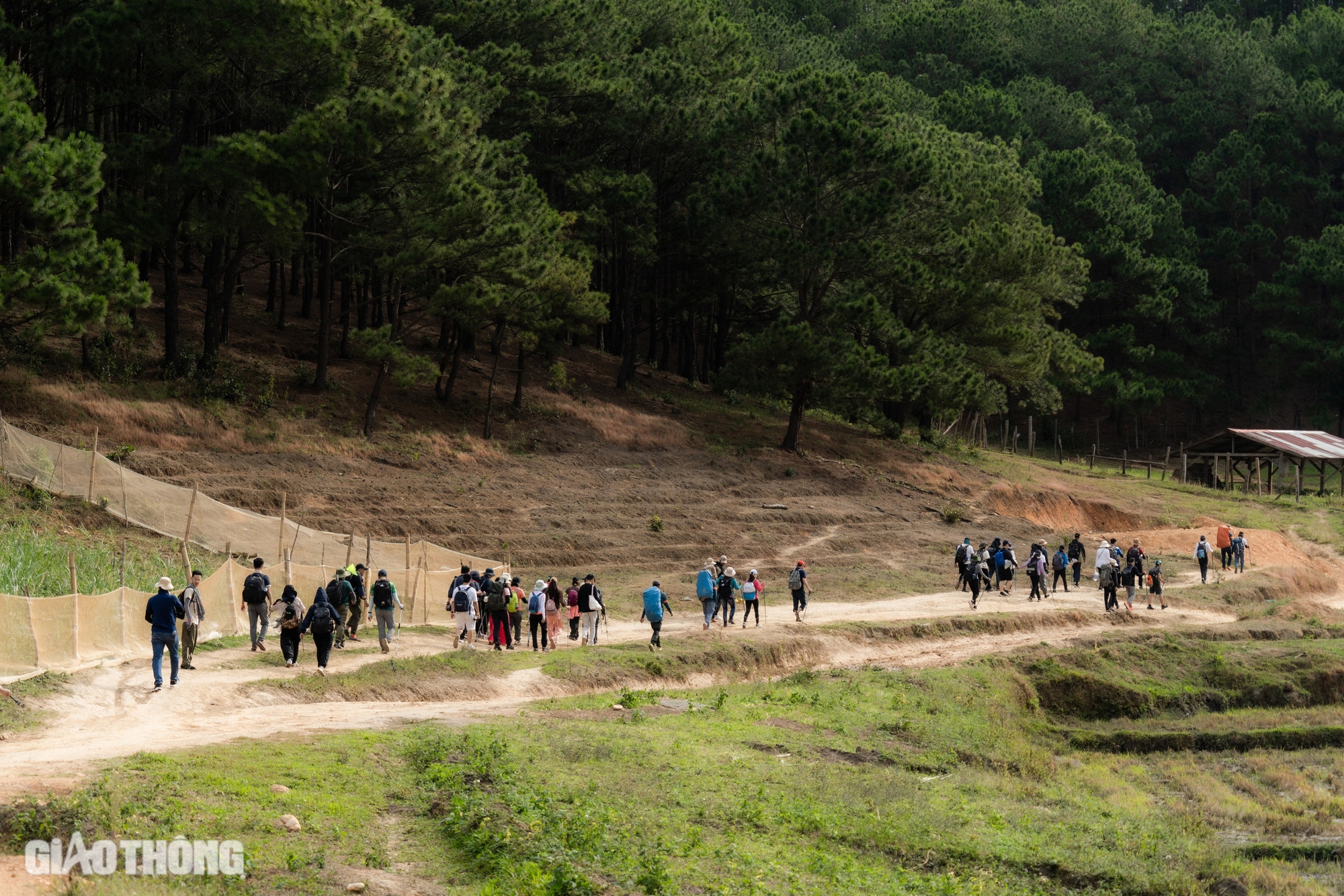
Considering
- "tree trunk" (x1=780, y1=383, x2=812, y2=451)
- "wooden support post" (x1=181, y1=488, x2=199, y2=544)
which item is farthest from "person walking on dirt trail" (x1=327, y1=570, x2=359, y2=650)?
"tree trunk" (x1=780, y1=383, x2=812, y2=451)

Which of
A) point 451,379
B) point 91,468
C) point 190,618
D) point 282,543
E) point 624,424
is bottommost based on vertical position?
point 190,618

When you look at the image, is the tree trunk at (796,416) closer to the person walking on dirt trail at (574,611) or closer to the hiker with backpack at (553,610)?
the person walking on dirt trail at (574,611)

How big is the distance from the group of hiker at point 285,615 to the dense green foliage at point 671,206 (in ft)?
40.3

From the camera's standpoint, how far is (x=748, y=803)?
551 inches

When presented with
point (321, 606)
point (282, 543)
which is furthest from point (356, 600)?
point (282, 543)

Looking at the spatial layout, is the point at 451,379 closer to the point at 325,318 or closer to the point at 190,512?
the point at 325,318

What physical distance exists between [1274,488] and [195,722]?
65.7 metres

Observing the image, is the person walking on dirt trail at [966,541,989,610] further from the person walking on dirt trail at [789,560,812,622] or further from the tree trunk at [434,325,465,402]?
the tree trunk at [434,325,465,402]

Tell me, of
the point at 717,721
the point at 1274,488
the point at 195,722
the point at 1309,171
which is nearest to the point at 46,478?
the point at 195,722

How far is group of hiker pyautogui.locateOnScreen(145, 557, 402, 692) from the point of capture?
1691 cm

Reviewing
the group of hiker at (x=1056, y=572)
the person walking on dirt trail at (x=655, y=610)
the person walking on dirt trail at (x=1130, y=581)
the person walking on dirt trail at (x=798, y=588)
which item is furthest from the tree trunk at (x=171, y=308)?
the person walking on dirt trail at (x=1130, y=581)

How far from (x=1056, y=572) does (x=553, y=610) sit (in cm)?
1754

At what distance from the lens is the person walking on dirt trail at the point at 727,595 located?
27.9 m

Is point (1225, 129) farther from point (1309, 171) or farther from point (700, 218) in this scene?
point (700, 218)
